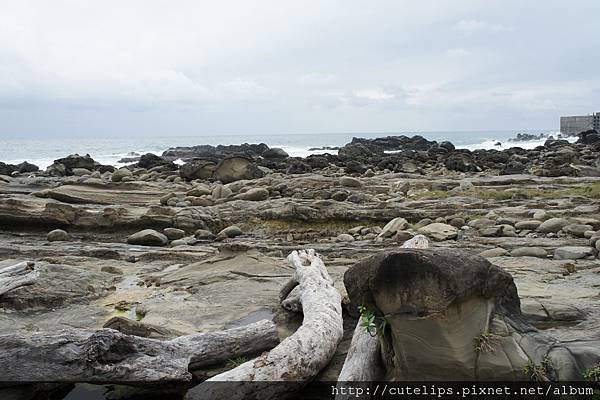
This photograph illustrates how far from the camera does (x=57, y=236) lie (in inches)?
449

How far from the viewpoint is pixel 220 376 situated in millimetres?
4070

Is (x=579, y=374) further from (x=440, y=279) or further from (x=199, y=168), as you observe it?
(x=199, y=168)

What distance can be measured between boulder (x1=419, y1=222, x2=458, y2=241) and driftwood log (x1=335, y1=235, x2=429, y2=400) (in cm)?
604

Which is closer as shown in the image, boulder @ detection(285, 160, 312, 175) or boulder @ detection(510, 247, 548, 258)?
boulder @ detection(510, 247, 548, 258)

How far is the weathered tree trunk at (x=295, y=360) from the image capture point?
4.02m

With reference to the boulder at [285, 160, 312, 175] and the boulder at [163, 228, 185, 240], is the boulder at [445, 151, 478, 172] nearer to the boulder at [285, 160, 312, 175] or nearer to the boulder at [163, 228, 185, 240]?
the boulder at [285, 160, 312, 175]

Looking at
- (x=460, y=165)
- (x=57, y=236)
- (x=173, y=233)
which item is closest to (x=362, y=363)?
(x=173, y=233)

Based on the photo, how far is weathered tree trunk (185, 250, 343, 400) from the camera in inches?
158

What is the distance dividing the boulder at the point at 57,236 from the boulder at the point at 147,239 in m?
1.48

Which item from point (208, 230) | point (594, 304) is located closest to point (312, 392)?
point (594, 304)

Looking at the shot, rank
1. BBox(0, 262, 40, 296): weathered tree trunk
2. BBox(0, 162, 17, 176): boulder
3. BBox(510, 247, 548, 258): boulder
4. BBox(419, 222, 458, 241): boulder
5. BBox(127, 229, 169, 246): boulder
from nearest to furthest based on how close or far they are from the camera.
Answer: BBox(0, 262, 40, 296): weathered tree trunk, BBox(510, 247, 548, 258): boulder, BBox(419, 222, 458, 241): boulder, BBox(127, 229, 169, 246): boulder, BBox(0, 162, 17, 176): boulder

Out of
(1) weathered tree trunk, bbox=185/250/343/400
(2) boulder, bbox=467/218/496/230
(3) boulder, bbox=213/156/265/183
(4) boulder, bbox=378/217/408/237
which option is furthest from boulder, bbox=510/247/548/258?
(3) boulder, bbox=213/156/265/183

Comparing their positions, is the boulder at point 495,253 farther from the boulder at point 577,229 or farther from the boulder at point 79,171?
the boulder at point 79,171

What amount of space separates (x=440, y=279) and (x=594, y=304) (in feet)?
8.44
